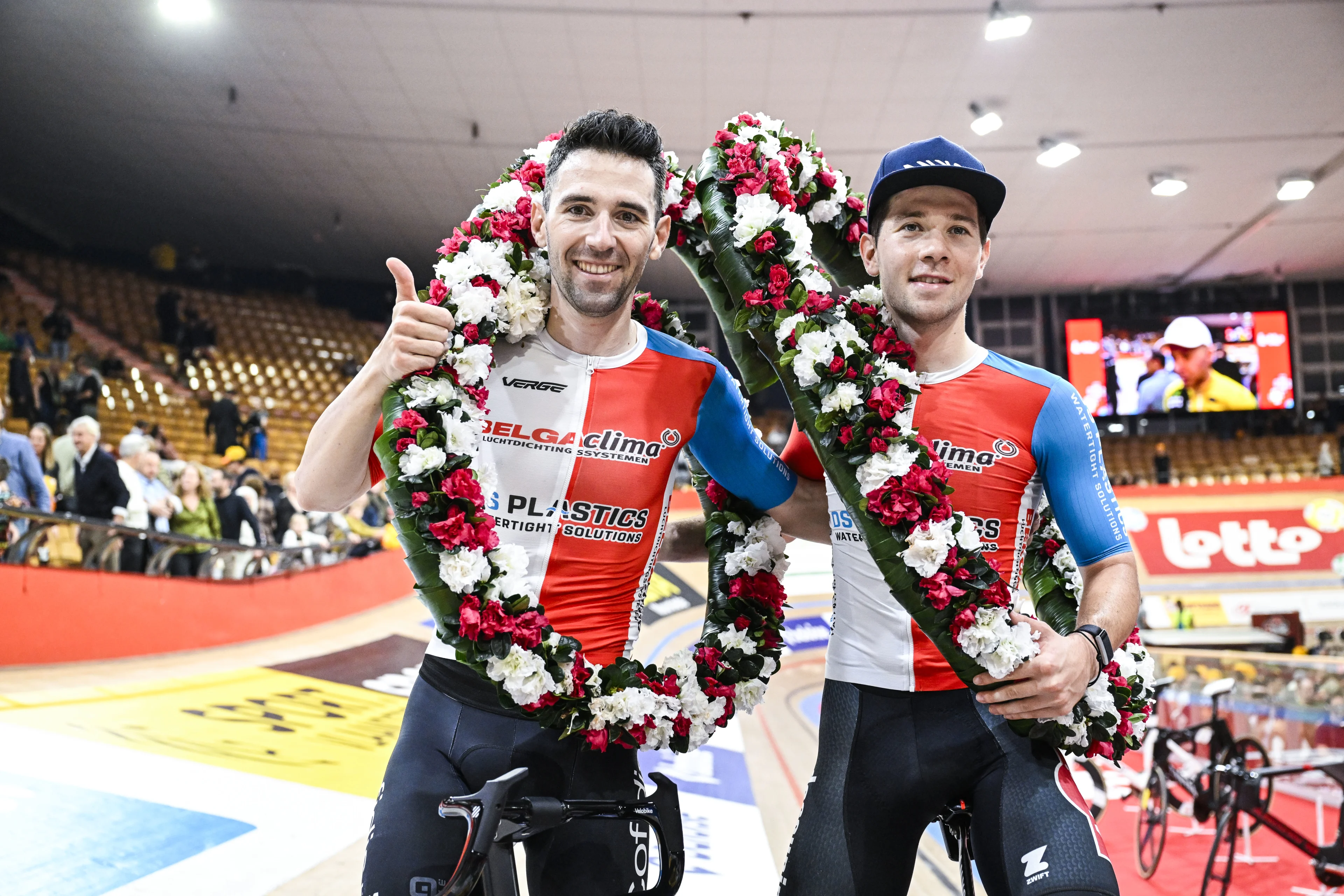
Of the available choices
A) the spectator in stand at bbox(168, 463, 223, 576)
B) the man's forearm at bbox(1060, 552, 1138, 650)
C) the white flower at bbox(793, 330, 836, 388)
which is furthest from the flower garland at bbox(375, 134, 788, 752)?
the spectator in stand at bbox(168, 463, 223, 576)

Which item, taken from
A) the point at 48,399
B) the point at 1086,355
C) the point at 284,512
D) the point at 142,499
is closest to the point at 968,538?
the point at 142,499

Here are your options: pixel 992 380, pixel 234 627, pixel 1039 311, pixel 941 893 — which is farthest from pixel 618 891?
pixel 1039 311

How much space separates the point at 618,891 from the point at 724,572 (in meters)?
1.05

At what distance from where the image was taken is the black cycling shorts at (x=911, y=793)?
243 cm

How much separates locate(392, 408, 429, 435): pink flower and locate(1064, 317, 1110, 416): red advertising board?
21332 mm

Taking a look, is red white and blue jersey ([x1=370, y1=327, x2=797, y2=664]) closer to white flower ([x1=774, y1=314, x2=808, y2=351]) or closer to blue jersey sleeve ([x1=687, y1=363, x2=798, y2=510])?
blue jersey sleeve ([x1=687, y1=363, x2=798, y2=510])

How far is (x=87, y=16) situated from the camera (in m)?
12.9

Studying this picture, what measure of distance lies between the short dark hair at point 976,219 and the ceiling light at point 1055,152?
13865mm

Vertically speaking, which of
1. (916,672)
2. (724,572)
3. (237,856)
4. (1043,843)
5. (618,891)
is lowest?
(237,856)

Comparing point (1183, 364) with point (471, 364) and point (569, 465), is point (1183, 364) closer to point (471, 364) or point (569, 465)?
point (569, 465)

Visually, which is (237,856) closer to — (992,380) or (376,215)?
(992,380)

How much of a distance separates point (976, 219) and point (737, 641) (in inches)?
54.6

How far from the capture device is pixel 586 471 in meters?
2.74

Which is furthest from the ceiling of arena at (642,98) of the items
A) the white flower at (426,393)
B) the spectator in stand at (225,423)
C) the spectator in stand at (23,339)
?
the white flower at (426,393)
